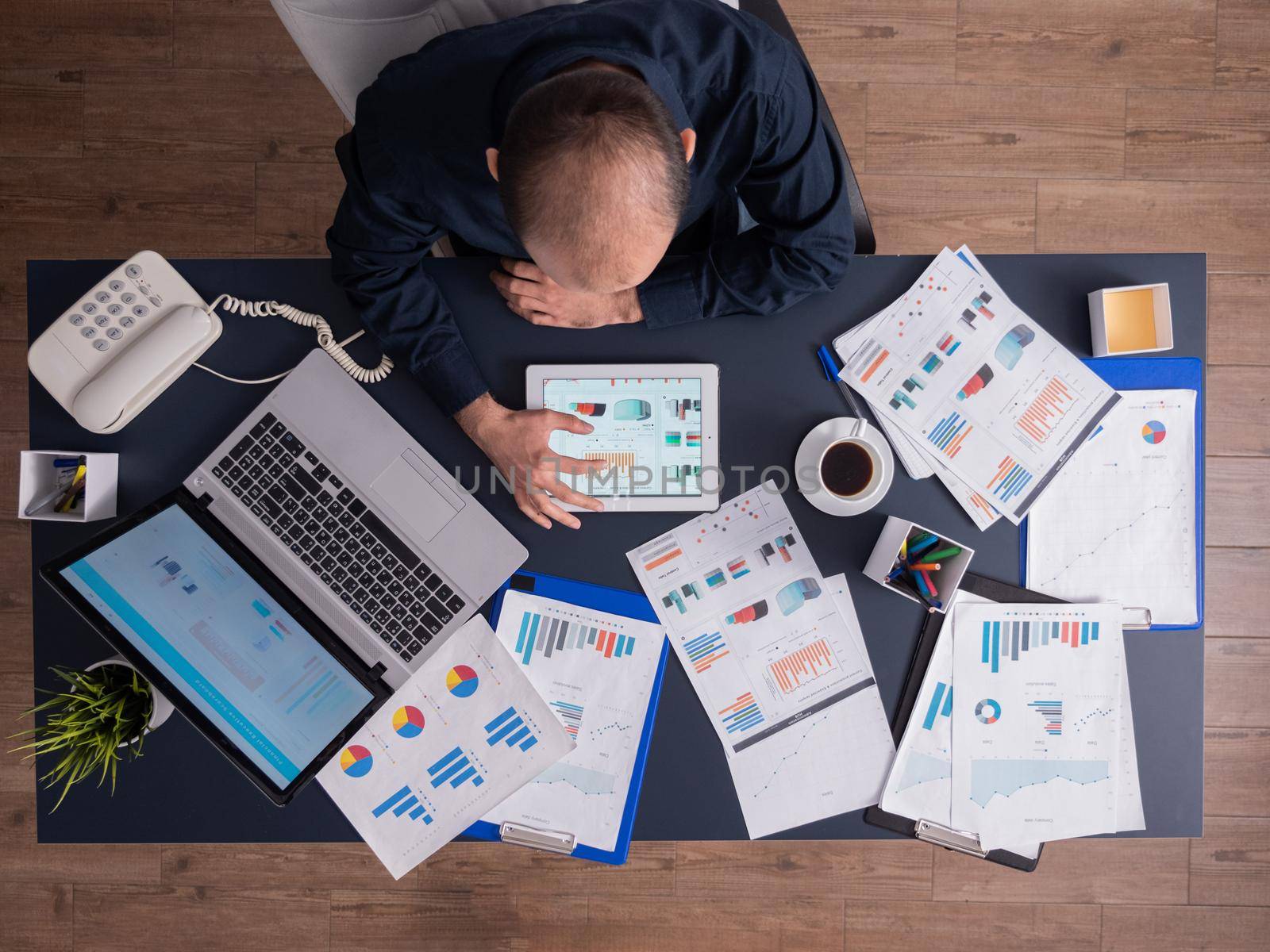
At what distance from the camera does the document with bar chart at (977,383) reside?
3.90 ft

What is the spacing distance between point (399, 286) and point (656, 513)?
47 centimetres

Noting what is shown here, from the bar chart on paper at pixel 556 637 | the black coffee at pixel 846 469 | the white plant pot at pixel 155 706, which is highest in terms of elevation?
the black coffee at pixel 846 469

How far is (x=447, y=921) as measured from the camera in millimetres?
1908

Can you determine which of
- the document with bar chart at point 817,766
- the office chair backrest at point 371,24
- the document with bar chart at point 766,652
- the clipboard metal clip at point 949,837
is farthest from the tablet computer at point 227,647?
the clipboard metal clip at point 949,837

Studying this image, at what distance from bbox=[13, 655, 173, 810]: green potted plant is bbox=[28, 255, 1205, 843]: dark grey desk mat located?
0.03m

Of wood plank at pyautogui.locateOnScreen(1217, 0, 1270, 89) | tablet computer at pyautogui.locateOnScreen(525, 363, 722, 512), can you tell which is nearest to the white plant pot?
tablet computer at pyautogui.locateOnScreen(525, 363, 722, 512)

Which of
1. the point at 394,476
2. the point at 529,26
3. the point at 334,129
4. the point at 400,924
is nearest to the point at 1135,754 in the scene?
the point at 394,476

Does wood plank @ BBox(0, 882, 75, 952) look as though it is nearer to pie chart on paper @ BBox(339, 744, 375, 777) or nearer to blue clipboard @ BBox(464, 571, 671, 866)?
pie chart on paper @ BBox(339, 744, 375, 777)

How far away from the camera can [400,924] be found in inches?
75.4

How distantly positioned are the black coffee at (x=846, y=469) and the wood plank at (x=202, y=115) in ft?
4.69

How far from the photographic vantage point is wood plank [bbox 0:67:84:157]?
1.93 m

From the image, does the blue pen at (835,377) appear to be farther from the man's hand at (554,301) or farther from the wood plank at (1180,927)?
the wood plank at (1180,927)

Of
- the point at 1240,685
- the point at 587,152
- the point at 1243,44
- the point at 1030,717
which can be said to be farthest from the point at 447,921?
the point at 1243,44

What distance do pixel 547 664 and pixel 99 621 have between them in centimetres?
59
